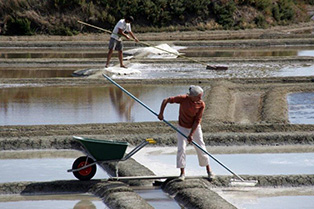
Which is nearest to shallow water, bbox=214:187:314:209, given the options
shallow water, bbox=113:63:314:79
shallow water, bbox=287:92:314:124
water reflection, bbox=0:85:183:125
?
shallow water, bbox=287:92:314:124

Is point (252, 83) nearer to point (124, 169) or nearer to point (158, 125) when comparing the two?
point (158, 125)

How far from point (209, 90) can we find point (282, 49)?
36.1 feet

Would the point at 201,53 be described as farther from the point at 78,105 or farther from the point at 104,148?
the point at 104,148

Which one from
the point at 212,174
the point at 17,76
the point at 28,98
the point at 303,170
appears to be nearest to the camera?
the point at 212,174

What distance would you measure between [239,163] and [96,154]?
2049 millimetres

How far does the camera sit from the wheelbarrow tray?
7.27m

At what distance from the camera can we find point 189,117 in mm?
7492

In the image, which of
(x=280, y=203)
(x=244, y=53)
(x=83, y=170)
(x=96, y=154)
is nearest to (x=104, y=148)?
(x=96, y=154)

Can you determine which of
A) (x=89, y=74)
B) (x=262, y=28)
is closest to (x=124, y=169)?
(x=89, y=74)

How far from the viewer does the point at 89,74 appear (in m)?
16.8

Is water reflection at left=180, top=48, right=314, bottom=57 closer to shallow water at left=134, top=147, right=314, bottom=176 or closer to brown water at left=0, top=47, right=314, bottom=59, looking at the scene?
brown water at left=0, top=47, right=314, bottom=59

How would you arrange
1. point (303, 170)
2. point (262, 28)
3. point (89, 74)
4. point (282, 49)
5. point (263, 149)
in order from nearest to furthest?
point (303, 170)
point (263, 149)
point (89, 74)
point (282, 49)
point (262, 28)

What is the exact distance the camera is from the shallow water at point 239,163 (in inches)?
323

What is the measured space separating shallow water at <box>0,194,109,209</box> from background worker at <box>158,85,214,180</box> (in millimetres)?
1011
